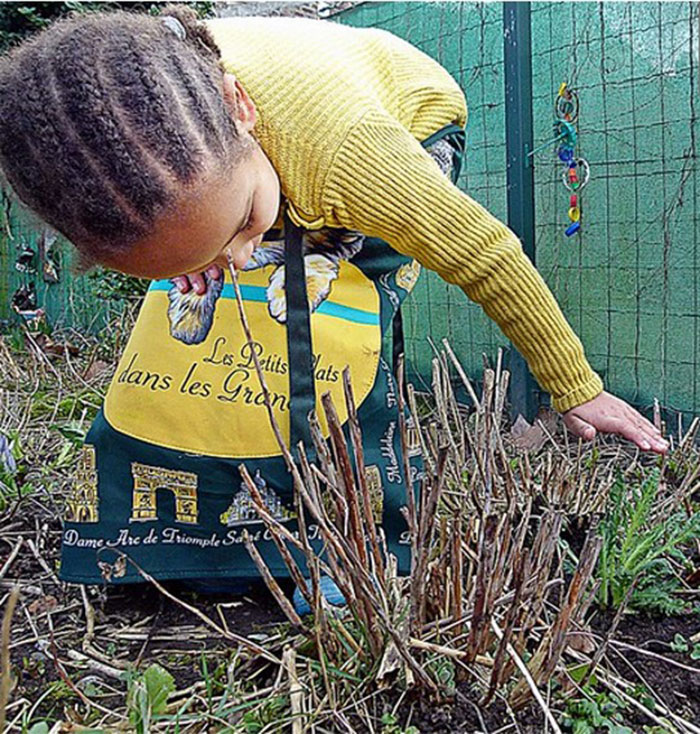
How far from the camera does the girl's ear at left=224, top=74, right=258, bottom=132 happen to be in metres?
1.16

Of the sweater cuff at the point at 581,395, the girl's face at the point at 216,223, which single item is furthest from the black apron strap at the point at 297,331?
the sweater cuff at the point at 581,395

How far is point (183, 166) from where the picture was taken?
1.02 m

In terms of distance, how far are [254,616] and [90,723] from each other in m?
0.35

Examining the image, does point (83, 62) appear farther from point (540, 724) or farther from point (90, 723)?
point (540, 724)

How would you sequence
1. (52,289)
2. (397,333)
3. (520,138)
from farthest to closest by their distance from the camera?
1. (52,289)
2. (520,138)
3. (397,333)

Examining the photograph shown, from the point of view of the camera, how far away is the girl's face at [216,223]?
103cm

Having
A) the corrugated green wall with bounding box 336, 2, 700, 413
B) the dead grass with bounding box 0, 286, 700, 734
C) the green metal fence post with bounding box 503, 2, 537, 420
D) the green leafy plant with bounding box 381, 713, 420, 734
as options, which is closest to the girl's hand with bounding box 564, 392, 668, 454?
the dead grass with bounding box 0, 286, 700, 734

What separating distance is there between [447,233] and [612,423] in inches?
13.7

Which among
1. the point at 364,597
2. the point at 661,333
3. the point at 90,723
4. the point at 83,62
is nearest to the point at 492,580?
the point at 364,597

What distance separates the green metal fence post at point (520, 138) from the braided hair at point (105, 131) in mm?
1713

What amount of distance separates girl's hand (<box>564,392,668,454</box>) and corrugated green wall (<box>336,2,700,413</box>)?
4.17 ft

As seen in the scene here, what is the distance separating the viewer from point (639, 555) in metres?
1.18

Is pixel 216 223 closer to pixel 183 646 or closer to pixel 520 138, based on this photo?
pixel 183 646

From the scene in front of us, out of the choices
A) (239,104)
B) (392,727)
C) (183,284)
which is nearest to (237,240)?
(239,104)
